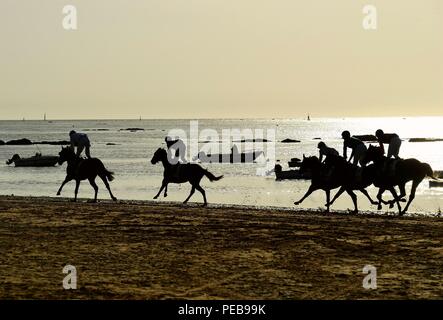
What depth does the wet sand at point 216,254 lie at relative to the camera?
9562 mm

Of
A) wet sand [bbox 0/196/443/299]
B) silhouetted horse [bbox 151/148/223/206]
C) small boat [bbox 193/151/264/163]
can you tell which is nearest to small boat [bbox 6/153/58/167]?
small boat [bbox 193/151/264/163]

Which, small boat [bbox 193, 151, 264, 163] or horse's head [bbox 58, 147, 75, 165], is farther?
small boat [bbox 193, 151, 264, 163]

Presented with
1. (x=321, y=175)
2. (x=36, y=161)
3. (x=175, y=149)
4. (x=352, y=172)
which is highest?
(x=175, y=149)

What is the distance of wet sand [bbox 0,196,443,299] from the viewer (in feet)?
31.4

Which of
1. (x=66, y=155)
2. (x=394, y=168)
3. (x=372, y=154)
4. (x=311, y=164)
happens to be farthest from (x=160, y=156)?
(x=394, y=168)

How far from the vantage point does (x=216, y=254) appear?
1263 centimetres

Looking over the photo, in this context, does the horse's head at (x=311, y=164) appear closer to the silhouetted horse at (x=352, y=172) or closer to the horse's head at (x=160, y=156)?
the silhouetted horse at (x=352, y=172)

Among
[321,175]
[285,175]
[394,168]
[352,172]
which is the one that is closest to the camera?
[394,168]

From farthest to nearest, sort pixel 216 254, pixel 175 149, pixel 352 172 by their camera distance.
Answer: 1. pixel 175 149
2. pixel 352 172
3. pixel 216 254

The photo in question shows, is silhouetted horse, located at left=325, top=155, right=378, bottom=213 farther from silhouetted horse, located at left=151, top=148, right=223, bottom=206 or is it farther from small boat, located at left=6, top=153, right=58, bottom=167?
small boat, located at left=6, top=153, right=58, bottom=167

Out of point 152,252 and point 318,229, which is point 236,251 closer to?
point 152,252

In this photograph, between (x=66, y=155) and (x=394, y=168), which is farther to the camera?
(x=66, y=155)

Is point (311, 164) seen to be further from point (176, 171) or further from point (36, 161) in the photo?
point (36, 161)
